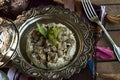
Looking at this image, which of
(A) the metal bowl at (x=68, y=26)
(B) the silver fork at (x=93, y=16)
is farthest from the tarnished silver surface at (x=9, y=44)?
(B) the silver fork at (x=93, y=16)

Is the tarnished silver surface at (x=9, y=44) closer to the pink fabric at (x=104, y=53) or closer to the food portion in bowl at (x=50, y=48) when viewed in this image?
the food portion in bowl at (x=50, y=48)

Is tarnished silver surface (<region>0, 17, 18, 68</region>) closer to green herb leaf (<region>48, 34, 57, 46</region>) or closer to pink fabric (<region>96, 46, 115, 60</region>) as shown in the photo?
green herb leaf (<region>48, 34, 57, 46</region>)

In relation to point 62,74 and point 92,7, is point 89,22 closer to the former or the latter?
point 92,7

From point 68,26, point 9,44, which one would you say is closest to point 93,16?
point 68,26

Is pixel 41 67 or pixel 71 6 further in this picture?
pixel 71 6

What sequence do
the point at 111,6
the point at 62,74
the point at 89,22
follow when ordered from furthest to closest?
the point at 111,6 < the point at 89,22 < the point at 62,74

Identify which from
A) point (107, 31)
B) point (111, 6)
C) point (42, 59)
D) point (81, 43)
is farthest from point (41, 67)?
point (111, 6)

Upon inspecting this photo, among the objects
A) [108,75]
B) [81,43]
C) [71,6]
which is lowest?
[108,75]

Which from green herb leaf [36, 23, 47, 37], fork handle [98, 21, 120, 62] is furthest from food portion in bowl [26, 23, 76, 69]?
fork handle [98, 21, 120, 62]
